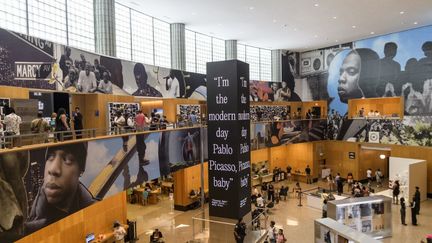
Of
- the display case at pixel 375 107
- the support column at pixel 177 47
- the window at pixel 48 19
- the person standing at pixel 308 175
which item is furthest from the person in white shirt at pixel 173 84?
the display case at pixel 375 107

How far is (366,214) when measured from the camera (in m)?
15.7

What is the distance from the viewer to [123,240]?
16094mm

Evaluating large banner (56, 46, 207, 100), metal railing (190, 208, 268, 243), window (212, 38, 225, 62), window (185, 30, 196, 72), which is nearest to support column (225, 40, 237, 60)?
window (212, 38, 225, 62)

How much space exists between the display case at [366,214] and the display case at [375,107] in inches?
525

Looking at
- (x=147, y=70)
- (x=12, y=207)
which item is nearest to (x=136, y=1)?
(x=147, y=70)

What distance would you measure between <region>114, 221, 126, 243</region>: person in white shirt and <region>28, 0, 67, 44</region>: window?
962 cm

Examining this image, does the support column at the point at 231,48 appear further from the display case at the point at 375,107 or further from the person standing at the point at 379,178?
the person standing at the point at 379,178

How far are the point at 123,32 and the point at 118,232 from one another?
1245cm

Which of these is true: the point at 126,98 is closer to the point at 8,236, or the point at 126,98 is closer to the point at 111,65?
the point at 111,65

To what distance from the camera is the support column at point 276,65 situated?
3456cm

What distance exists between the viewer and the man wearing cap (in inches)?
350

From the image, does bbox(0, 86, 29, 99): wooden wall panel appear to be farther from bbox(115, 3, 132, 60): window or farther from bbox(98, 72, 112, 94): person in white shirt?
bbox(115, 3, 132, 60): window

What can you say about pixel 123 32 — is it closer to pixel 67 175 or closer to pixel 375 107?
pixel 67 175

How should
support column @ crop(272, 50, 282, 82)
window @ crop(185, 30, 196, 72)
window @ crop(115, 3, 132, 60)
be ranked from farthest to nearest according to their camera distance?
support column @ crop(272, 50, 282, 82), window @ crop(185, 30, 196, 72), window @ crop(115, 3, 132, 60)
